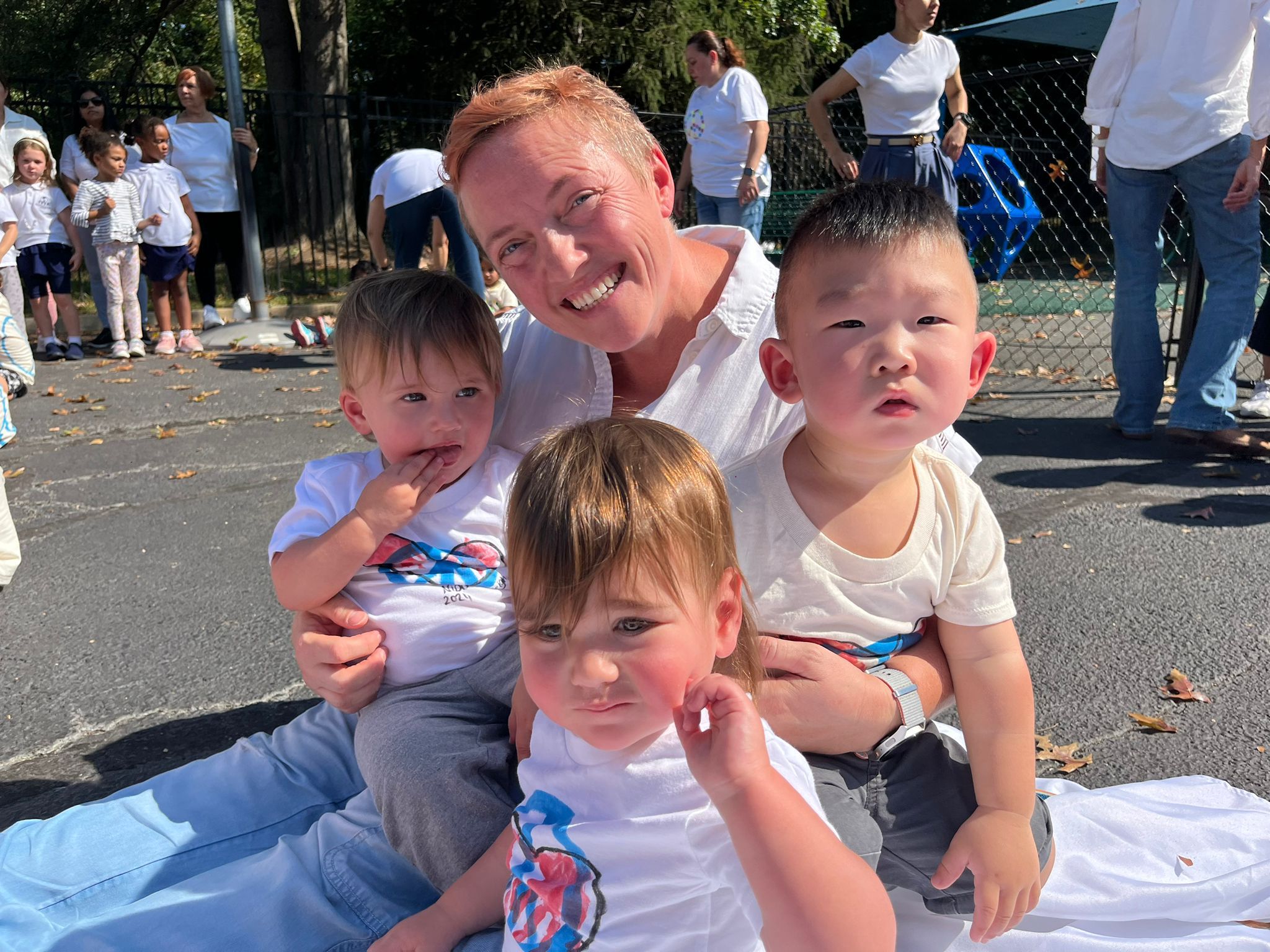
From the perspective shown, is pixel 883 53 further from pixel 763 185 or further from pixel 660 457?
pixel 660 457

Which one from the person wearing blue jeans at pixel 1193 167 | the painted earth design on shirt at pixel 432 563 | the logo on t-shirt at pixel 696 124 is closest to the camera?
the painted earth design on shirt at pixel 432 563

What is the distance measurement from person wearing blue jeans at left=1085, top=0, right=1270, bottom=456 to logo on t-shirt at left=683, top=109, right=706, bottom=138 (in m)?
3.31

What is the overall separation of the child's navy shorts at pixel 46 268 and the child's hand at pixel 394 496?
8.32 m

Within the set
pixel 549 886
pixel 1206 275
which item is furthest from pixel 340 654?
pixel 1206 275

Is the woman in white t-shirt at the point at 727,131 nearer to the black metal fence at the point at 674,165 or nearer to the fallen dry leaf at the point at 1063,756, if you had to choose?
the black metal fence at the point at 674,165

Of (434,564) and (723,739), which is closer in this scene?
(723,739)

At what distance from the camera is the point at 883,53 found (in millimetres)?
6578

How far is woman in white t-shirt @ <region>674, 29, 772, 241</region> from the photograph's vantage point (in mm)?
7926

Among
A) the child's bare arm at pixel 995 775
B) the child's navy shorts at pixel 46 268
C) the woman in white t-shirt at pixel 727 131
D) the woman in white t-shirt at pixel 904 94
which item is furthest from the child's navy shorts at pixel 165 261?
the child's bare arm at pixel 995 775

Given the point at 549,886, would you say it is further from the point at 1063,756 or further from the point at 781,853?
the point at 1063,756

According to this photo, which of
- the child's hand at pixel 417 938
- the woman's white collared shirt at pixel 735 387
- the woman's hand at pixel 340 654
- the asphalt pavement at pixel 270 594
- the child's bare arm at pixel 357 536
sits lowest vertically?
the asphalt pavement at pixel 270 594

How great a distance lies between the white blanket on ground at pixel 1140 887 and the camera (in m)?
1.89

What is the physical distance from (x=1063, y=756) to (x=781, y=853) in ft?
5.59

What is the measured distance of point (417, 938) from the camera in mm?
1807
